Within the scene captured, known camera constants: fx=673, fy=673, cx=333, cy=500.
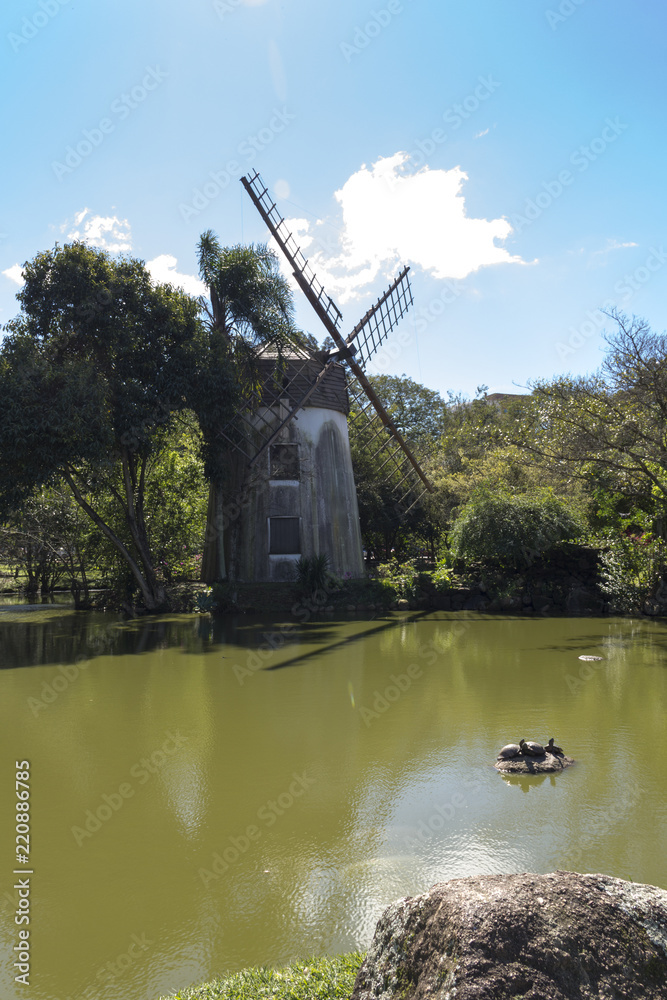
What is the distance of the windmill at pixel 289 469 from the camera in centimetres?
2106

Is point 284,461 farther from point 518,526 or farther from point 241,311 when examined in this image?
point 518,526

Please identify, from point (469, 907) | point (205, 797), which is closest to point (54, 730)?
point (205, 797)

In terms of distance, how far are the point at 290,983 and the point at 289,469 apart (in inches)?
743

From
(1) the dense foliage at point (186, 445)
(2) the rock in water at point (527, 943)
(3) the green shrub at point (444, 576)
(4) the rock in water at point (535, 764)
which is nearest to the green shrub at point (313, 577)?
(1) the dense foliage at point (186, 445)

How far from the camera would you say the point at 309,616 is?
18531mm

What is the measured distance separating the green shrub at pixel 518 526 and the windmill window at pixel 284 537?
5271 millimetres

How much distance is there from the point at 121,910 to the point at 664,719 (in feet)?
21.8

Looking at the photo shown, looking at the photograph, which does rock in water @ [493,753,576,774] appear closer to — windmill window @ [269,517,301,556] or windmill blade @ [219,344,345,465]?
windmill blade @ [219,344,345,465]

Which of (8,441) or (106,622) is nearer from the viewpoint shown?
(8,441)

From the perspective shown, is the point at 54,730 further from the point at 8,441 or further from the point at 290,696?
the point at 8,441

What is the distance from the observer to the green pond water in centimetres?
401

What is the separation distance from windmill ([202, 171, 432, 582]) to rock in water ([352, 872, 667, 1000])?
1811 cm

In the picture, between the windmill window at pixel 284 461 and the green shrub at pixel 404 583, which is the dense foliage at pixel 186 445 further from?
the windmill window at pixel 284 461

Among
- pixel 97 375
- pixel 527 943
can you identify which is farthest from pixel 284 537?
pixel 527 943
